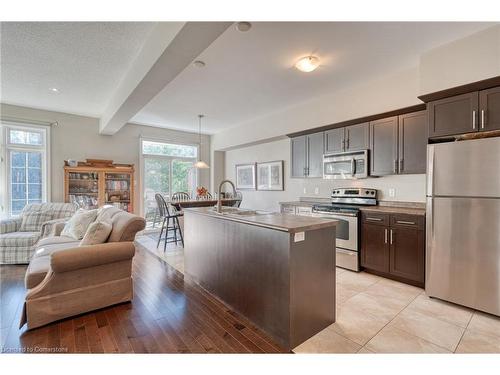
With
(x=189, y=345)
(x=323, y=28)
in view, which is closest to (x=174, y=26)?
(x=323, y=28)

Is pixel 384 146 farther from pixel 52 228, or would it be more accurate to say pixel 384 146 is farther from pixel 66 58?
pixel 52 228

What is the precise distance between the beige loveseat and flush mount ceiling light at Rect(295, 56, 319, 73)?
8.20 ft

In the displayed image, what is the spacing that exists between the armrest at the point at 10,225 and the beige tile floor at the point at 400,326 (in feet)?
15.0

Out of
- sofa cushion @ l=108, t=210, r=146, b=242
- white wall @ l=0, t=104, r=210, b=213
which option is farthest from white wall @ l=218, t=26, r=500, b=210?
sofa cushion @ l=108, t=210, r=146, b=242

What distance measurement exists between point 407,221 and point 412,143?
1.01 metres

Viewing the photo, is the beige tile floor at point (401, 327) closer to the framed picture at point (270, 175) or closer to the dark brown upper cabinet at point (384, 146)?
the dark brown upper cabinet at point (384, 146)

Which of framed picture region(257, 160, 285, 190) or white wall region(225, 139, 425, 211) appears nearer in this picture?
white wall region(225, 139, 425, 211)

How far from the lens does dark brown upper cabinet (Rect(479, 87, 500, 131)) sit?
2271mm

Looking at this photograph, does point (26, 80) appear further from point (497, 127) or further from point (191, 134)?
point (497, 127)

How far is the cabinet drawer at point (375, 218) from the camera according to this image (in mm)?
3088

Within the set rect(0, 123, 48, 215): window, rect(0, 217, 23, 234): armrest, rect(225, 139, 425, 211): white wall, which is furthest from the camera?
rect(0, 123, 48, 215): window

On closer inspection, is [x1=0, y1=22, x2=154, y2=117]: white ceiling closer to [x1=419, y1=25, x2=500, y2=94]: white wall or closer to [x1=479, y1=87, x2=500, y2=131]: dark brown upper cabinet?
[x1=419, y1=25, x2=500, y2=94]: white wall

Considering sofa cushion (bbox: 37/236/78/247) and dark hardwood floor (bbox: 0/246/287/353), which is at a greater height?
sofa cushion (bbox: 37/236/78/247)
